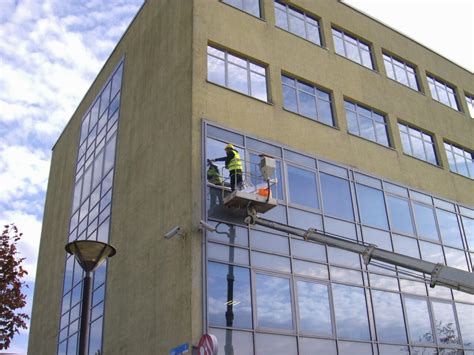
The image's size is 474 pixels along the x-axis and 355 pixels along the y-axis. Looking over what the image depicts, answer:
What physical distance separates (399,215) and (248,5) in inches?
363

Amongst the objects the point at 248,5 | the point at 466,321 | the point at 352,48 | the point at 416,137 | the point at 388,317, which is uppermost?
the point at 352,48

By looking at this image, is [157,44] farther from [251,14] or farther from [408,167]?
[408,167]

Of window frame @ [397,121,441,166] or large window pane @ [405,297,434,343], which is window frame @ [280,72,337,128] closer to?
window frame @ [397,121,441,166]

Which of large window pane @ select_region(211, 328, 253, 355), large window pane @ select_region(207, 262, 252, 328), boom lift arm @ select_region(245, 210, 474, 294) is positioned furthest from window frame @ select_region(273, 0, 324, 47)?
large window pane @ select_region(211, 328, 253, 355)

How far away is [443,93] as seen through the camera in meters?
26.7

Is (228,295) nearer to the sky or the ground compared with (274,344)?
nearer to the sky

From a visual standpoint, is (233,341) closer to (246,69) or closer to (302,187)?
(302,187)

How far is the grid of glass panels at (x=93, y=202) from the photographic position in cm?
1943

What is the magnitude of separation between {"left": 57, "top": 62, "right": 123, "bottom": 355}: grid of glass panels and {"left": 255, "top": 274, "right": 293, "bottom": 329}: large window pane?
6247 millimetres

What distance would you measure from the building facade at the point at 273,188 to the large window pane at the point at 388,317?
0.05 m

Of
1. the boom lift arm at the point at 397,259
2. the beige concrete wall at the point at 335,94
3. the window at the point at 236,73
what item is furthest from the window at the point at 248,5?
the boom lift arm at the point at 397,259

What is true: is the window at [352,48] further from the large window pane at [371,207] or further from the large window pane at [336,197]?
the large window pane at [336,197]

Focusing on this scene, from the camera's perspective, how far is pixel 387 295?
1795cm

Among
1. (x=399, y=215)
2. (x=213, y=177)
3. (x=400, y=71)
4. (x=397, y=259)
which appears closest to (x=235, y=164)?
(x=213, y=177)
